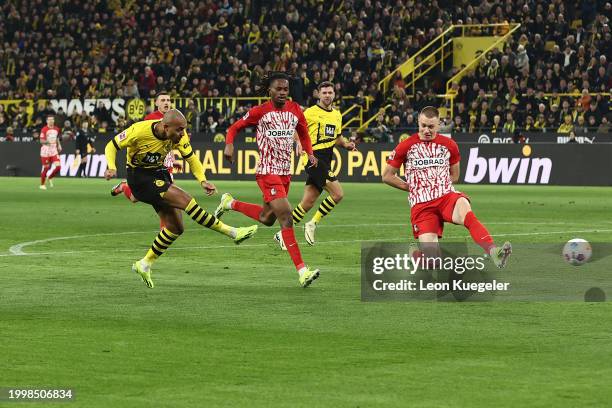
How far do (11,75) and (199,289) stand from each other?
149 feet

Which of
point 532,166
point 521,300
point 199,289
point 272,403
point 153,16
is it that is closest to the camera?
point 272,403

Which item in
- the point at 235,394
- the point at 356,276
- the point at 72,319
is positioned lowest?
the point at 356,276

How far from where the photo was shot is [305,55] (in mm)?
48719

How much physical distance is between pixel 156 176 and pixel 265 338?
14.6 feet

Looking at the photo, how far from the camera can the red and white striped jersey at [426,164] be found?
12180 mm

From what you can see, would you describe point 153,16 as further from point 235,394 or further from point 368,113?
point 235,394

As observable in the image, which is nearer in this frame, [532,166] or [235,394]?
[235,394]

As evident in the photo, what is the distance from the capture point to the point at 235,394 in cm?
706

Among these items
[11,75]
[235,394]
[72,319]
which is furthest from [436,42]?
[235,394]

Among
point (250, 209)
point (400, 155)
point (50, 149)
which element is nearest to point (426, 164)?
point (400, 155)

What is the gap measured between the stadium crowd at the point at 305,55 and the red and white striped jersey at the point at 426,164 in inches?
1052

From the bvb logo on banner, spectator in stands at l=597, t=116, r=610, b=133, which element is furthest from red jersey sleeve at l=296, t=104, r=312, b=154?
the bvb logo on banner

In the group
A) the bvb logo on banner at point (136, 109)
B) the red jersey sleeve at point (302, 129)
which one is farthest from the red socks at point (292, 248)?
the bvb logo on banner at point (136, 109)
